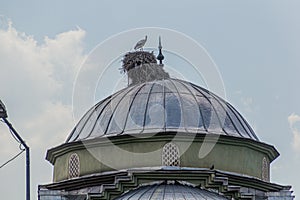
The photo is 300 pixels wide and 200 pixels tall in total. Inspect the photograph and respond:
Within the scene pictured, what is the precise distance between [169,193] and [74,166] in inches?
272

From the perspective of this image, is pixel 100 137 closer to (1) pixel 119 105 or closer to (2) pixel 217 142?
(1) pixel 119 105

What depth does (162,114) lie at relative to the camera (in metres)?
38.1

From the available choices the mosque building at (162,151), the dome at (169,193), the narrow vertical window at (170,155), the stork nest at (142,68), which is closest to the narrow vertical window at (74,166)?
the mosque building at (162,151)

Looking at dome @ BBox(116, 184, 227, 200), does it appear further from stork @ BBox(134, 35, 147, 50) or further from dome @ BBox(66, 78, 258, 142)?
stork @ BBox(134, 35, 147, 50)

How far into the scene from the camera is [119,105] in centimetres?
3959

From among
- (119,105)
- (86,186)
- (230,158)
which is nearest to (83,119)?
(119,105)

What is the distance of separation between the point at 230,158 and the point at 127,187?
5483 mm

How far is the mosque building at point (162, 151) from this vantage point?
34.8 meters

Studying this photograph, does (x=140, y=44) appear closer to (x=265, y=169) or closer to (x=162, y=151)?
(x=162, y=151)

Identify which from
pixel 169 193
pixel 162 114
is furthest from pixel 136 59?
pixel 169 193

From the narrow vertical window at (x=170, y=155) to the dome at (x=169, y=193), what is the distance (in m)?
2.19

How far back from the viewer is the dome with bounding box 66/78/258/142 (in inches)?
1483

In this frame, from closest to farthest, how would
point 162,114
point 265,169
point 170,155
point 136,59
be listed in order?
point 170,155
point 162,114
point 265,169
point 136,59

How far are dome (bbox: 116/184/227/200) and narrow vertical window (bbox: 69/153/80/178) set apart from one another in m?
4.61
